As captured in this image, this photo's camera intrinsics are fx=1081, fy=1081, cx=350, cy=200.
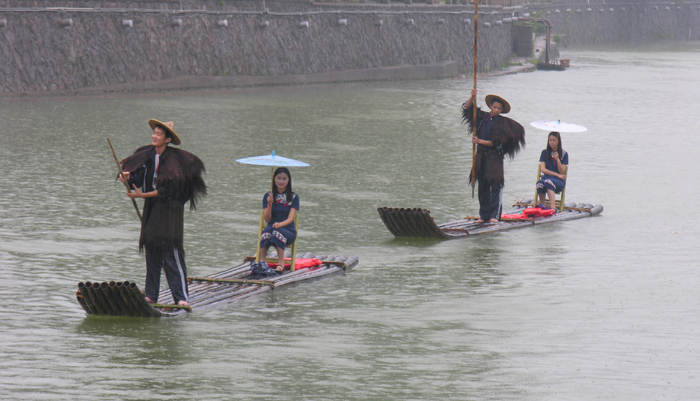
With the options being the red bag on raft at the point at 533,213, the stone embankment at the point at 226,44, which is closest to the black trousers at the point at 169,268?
the red bag on raft at the point at 533,213

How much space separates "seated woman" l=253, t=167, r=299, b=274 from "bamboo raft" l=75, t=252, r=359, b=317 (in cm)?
30

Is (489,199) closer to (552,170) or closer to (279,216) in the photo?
(552,170)

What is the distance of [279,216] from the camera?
1102cm

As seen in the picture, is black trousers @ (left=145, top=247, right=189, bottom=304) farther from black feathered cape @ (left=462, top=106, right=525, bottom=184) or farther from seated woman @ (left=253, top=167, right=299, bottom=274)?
black feathered cape @ (left=462, top=106, right=525, bottom=184)

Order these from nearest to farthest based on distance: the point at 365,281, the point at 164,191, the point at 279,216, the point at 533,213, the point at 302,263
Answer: the point at 164,191 < the point at 279,216 < the point at 365,281 < the point at 302,263 < the point at 533,213

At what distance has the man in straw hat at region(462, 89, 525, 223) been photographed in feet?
46.2

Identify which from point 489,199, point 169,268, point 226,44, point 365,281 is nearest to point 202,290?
point 169,268

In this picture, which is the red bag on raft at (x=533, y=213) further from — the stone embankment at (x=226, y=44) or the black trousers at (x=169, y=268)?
the stone embankment at (x=226, y=44)

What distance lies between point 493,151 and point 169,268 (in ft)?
19.7

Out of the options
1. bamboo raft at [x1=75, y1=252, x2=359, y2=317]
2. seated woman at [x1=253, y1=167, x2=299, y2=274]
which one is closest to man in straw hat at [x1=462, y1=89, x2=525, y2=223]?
bamboo raft at [x1=75, y1=252, x2=359, y2=317]

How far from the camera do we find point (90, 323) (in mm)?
9336

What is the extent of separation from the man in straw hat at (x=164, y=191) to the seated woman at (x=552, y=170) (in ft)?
22.8

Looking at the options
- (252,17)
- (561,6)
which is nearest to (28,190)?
(252,17)

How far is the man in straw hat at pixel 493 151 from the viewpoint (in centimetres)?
1409
